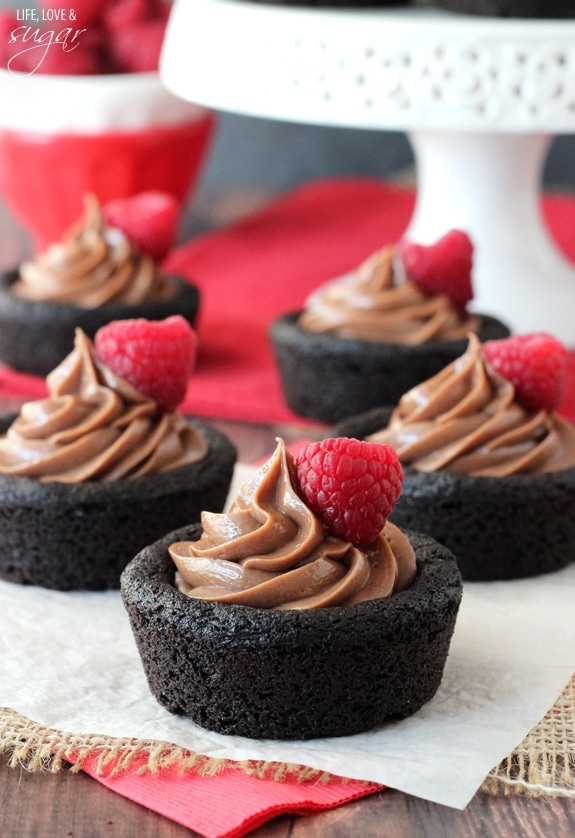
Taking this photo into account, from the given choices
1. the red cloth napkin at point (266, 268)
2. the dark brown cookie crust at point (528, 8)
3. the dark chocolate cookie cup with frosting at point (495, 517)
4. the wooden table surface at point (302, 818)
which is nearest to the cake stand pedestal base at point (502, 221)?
the red cloth napkin at point (266, 268)

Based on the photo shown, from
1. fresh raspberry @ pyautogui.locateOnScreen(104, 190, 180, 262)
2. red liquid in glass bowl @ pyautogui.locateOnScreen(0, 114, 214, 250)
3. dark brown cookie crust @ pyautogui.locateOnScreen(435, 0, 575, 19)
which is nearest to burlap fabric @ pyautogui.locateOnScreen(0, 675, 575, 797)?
fresh raspberry @ pyautogui.locateOnScreen(104, 190, 180, 262)

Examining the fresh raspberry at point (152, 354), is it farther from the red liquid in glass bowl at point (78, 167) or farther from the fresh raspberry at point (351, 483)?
the red liquid in glass bowl at point (78, 167)

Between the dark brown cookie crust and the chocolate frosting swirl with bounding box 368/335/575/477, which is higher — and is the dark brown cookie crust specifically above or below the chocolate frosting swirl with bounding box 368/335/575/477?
above

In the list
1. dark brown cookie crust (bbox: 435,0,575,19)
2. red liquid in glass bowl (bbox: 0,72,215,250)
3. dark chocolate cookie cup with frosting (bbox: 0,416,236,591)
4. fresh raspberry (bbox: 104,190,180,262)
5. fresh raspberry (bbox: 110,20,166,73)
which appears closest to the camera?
dark chocolate cookie cup with frosting (bbox: 0,416,236,591)

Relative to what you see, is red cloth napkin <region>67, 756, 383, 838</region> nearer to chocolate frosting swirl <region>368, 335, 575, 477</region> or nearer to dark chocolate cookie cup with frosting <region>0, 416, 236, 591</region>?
dark chocolate cookie cup with frosting <region>0, 416, 236, 591</region>

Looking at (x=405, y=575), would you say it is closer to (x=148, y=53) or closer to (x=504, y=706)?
(x=504, y=706)

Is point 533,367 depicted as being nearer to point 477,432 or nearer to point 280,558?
point 477,432

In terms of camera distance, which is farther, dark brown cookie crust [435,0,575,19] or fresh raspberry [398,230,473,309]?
dark brown cookie crust [435,0,575,19]

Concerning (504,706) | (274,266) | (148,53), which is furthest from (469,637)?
(148,53)
